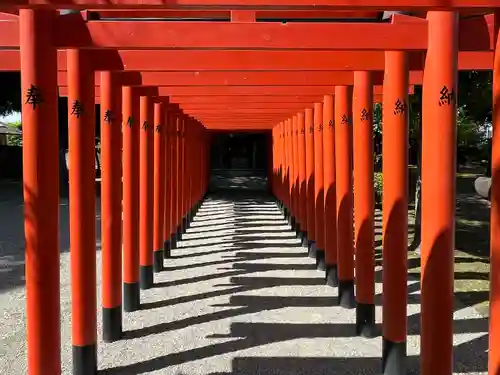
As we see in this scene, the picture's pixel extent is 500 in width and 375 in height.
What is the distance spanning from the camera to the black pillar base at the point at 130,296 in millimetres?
6285

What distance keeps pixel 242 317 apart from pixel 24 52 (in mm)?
3654

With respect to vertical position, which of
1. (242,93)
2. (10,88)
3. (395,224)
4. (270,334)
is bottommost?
(270,334)

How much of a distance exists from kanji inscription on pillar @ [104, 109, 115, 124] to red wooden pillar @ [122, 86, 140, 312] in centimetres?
81

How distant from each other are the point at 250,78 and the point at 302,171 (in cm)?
474

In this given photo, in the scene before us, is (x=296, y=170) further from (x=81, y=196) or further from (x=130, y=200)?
(x=81, y=196)

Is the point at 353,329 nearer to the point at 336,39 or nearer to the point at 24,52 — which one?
the point at 336,39

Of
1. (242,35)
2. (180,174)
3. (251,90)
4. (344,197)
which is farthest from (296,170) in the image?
(242,35)

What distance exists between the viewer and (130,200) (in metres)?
6.18

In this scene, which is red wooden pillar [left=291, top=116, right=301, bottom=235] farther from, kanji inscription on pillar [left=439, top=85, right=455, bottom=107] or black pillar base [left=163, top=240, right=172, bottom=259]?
kanji inscription on pillar [left=439, top=85, right=455, bottom=107]

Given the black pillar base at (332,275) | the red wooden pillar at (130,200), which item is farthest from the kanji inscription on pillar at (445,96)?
the black pillar base at (332,275)

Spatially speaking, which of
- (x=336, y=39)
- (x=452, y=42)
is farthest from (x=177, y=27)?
(x=452, y=42)

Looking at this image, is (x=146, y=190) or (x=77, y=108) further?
(x=146, y=190)

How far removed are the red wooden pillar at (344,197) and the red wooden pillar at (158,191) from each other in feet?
9.01

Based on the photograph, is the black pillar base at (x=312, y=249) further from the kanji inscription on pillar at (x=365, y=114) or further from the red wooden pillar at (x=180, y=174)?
the kanji inscription on pillar at (x=365, y=114)
